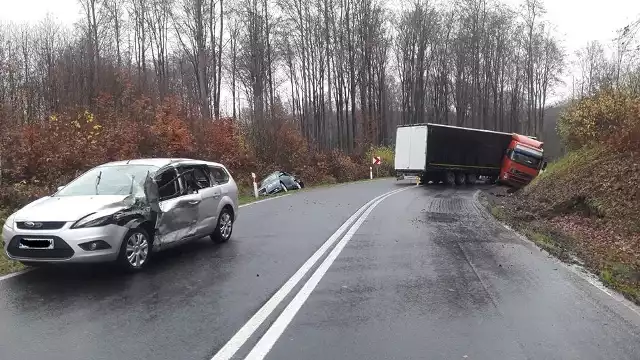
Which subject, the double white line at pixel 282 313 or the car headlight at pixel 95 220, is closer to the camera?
the double white line at pixel 282 313

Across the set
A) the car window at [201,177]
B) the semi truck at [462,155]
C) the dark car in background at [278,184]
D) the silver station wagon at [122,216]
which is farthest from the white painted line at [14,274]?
the semi truck at [462,155]

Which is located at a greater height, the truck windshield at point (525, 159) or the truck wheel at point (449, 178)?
the truck windshield at point (525, 159)

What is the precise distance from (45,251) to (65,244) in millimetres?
313

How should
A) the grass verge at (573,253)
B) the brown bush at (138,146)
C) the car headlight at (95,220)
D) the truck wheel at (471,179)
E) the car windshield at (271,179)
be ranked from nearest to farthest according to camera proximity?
1. the car headlight at (95,220)
2. the grass verge at (573,253)
3. the brown bush at (138,146)
4. the car windshield at (271,179)
5. the truck wheel at (471,179)

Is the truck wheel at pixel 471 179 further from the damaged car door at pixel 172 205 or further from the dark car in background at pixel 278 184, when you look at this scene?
the damaged car door at pixel 172 205

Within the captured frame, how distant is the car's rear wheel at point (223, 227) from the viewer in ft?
33.2

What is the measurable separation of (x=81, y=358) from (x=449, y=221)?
1128 centimetres

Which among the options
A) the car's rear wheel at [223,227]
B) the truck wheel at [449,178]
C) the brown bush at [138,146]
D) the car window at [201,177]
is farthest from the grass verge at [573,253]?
the truck wheel at [449,178]

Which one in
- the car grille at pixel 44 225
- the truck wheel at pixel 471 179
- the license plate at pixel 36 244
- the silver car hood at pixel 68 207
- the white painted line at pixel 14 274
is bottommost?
the truck wheel at pixel 471 179

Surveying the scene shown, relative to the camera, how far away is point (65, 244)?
22.2 ft

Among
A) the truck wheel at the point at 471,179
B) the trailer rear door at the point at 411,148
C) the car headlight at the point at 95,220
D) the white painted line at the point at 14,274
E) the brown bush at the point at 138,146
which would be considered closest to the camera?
the car headlight at the point at 95,220

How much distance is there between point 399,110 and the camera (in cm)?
7275

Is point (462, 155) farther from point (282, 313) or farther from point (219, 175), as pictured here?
point (282, 313)

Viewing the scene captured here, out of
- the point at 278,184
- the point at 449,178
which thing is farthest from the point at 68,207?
the point at 449,178
